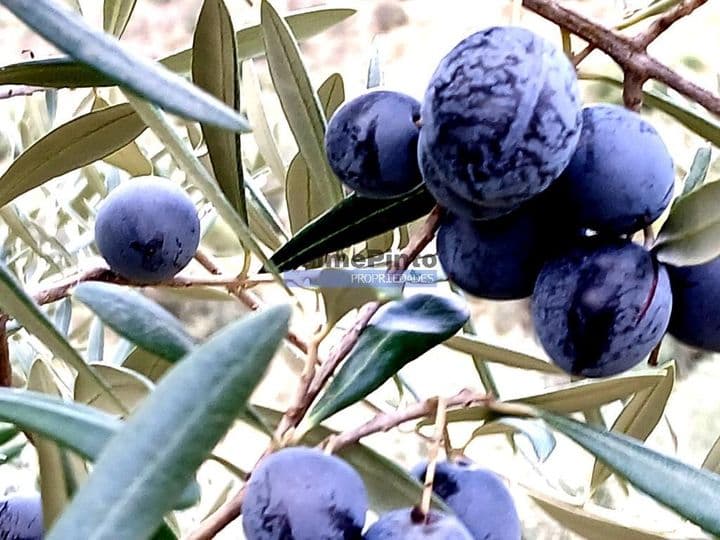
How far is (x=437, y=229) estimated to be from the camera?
0.47 m

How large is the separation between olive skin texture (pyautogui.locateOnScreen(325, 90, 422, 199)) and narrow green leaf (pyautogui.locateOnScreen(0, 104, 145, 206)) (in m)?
0.15

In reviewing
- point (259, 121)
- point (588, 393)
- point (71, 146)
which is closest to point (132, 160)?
point (259, 121)

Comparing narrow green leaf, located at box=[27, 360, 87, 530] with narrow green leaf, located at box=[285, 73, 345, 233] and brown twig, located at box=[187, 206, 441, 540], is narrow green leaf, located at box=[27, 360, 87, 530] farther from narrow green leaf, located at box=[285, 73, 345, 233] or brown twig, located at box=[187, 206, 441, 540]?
narrow green leaf, located at box=[285, 73, 345, 233]

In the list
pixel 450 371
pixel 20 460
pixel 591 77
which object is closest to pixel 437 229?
pixel 591 77

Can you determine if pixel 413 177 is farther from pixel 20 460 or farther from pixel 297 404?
pixel 20 460

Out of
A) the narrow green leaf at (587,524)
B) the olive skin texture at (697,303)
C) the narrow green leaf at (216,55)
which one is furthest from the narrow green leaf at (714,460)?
the narrow green leaf at (216,55)

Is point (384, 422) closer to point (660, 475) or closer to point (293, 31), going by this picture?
point (660, 475)

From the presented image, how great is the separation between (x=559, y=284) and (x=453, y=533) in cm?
13

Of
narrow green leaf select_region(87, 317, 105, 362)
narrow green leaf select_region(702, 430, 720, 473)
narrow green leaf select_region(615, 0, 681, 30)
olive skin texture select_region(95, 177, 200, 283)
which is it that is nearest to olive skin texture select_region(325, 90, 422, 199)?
narrow green leaf select_region(615, 0, 681, 30)

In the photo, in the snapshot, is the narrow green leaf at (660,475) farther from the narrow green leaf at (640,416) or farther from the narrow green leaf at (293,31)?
the narrow green leaf at (293,31)

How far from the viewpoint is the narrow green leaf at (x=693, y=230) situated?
1.35 ft

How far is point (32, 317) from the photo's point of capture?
412 millimetres

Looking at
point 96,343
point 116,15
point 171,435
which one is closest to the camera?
point 171,435

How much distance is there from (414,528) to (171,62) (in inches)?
16.1
